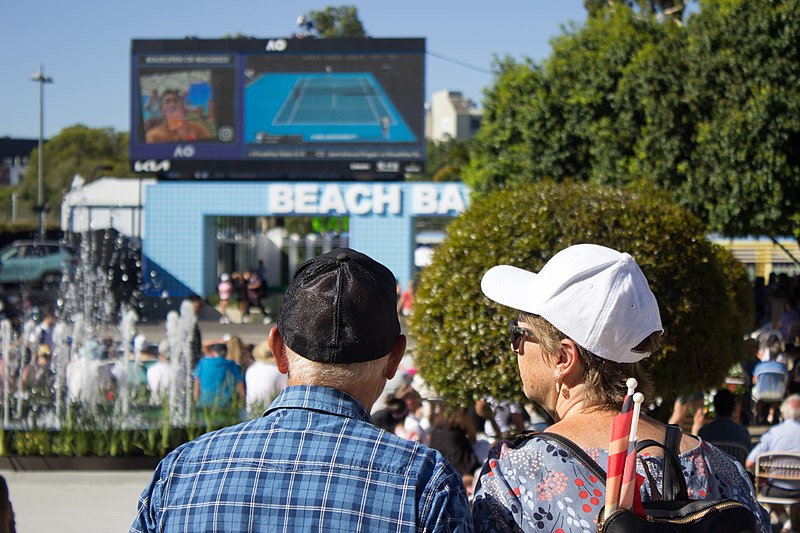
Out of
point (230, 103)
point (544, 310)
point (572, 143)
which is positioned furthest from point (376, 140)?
point (544, 310)

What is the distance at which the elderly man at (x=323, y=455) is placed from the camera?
1.83m

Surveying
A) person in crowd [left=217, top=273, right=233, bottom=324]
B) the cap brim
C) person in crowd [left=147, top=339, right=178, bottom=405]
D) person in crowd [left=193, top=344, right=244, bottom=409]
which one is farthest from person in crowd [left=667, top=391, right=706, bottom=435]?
person in crowd [left=217, top=273, right=233, bottom=324]

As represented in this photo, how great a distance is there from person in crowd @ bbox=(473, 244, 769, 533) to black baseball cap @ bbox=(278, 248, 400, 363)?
0.41 m

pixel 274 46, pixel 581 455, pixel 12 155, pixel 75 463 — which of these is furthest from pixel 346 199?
pixel 12 155

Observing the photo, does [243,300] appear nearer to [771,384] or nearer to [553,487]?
[771,384]

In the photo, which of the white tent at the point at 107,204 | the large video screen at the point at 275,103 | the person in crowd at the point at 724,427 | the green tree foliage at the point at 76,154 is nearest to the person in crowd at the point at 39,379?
the person in crowd at the point at 724,427

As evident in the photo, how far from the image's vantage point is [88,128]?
→ 247 ft

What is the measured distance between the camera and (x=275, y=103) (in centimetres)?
3025

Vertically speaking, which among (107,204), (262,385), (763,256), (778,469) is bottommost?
(778,469)

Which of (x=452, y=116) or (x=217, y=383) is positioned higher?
(x=452, y=116)

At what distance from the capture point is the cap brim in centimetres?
234

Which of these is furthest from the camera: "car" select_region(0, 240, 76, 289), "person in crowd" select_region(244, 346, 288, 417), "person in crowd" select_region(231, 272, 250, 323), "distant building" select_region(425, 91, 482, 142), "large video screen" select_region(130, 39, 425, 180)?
"distant building" select_region(425, 91, 482, 142)

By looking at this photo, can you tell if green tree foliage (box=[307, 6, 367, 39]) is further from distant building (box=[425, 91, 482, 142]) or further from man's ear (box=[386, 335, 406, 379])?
man's ear (box=[386, 335, 406, 379])

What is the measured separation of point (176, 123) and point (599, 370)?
29.6 meters
